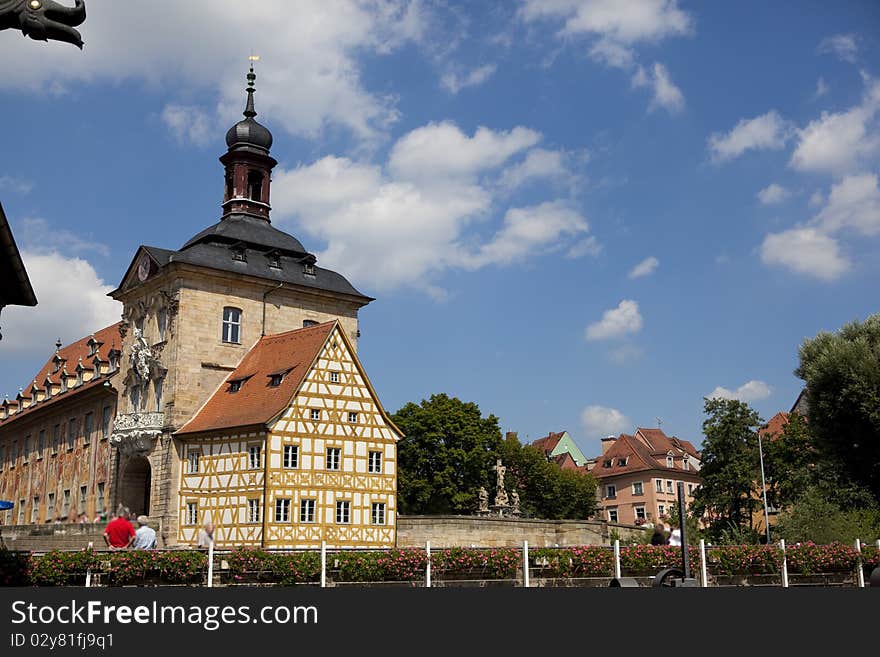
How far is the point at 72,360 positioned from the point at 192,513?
3013 cm

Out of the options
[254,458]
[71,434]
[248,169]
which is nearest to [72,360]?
[71,434]

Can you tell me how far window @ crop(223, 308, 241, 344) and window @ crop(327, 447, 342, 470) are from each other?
8378 mm

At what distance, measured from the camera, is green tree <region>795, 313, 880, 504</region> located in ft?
110

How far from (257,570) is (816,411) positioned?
73.5ft

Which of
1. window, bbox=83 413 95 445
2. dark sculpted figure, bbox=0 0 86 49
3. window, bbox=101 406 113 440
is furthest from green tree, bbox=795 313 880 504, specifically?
window, bbox=83 413 95 445

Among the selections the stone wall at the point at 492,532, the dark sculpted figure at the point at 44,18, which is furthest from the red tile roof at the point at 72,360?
the dark sculpted figure at the point at 44,18

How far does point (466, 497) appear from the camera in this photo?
184 ft

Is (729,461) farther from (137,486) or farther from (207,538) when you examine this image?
(207,538)

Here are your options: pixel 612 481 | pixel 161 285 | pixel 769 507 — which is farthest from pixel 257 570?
pixel 612 481

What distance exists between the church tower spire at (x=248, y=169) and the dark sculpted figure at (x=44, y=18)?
125ft

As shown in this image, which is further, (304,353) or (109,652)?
(304,353)

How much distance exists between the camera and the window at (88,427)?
48.7m

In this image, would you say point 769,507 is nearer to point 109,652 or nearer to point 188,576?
point 188,576

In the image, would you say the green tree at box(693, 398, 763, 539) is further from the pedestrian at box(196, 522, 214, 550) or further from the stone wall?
the pedestrian at box(196, 522, 214, 550)
